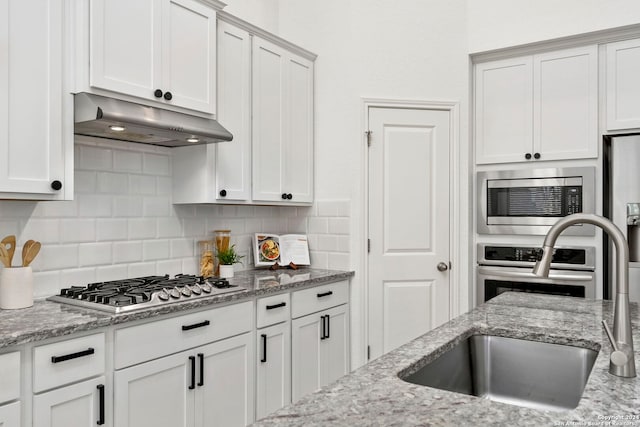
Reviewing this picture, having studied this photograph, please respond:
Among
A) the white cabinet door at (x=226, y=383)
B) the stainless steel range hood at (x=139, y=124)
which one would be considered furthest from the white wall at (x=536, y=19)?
the white cabinet door at (x=226, y=383)

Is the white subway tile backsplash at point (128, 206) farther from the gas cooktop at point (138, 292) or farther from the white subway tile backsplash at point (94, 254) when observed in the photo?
the gas cooktop at point (138, 292)

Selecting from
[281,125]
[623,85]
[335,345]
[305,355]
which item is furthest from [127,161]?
[623,85]

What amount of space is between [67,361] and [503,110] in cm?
318

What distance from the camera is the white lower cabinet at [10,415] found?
63.5 inches

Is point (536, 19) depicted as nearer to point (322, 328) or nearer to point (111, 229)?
point (322, 328)

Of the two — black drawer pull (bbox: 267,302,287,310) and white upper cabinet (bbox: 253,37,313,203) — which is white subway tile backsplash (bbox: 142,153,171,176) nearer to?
white upper cabinet (bbox: 253,37,313,203)

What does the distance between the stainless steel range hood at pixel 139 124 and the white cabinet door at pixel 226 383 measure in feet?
3.57

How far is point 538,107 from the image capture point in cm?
344

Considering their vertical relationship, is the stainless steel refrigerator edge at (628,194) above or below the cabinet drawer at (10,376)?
above

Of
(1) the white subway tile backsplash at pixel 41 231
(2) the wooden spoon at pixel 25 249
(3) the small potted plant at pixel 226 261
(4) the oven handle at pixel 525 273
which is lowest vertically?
(4) the oven handle at pixel 525 273

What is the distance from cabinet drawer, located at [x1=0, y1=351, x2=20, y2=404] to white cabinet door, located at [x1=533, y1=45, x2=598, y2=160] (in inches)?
129

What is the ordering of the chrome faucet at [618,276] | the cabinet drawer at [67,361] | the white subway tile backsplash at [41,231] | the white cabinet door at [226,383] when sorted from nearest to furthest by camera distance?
the chrome faucet at [618,276] → the cabinet drawer at [67,361] → the white subway tile backsplash at [41,231] → the white cabinet door at [226,383]

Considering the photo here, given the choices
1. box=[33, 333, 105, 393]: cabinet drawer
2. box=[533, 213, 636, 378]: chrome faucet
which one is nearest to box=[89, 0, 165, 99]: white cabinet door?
box=[33, 333, 105, 393]: cabinet drawer

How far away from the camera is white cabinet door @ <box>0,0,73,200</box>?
1.89 m
